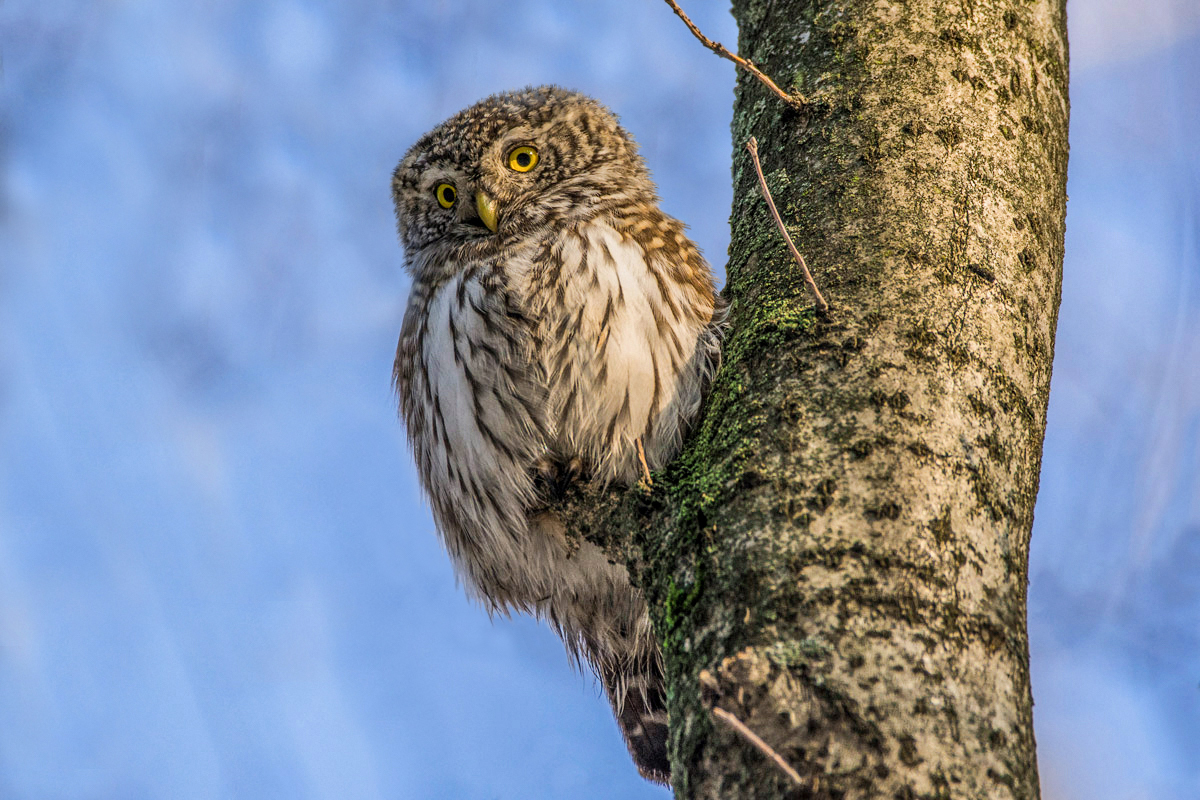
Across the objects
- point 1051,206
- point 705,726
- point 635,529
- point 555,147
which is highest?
point 555,147

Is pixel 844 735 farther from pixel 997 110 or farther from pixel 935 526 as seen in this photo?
pixel 997 110

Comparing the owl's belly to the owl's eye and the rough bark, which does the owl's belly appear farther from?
the owl's eye

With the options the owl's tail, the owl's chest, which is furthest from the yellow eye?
the owl's tail

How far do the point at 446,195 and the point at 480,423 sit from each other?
1250 millimetres

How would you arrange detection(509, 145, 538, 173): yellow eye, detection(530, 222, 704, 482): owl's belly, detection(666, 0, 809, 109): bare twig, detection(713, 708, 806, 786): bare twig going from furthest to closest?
1. detection(509, 145, 538, 173): yellow eye
2. detection(530, 222, 704, 482): owl's belly
3. detection(666, 0, 809, 109): bare twig
4. detection(713, 708, 806, 786): bare twig

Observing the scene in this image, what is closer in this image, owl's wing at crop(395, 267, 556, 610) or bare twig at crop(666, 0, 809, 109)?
bare twig at crop(666, 0, 809, 109)

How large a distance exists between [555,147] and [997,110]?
178 centimetres

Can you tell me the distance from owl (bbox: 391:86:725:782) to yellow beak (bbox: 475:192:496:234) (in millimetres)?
10

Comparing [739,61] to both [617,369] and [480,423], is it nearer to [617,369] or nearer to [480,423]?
[617,369]

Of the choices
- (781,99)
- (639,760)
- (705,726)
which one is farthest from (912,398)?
(639,760)

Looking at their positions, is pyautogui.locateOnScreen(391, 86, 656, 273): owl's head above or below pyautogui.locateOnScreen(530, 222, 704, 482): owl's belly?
above

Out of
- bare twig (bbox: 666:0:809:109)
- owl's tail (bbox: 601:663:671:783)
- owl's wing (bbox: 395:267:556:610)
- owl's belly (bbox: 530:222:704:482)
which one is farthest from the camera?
owl's tail (bbox: 601:663:671:783)

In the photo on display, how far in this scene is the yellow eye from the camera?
346cm

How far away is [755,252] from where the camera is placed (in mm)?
2133
